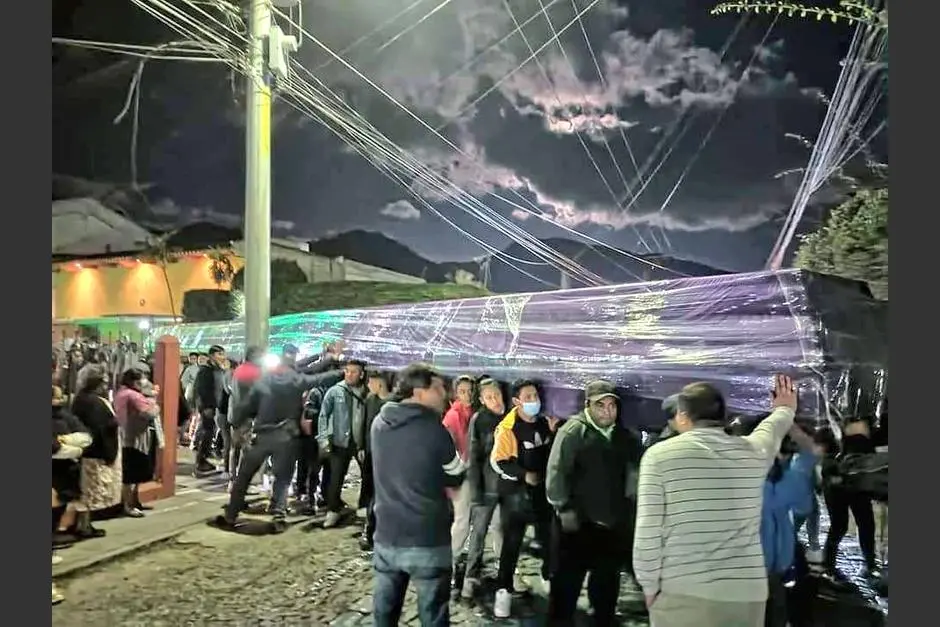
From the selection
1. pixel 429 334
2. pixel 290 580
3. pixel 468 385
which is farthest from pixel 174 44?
pixel 290 580

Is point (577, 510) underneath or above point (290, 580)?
above

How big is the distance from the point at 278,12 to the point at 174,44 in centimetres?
44

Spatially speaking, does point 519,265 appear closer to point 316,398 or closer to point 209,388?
point 316,398

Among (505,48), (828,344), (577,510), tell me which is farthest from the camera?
(505,48)

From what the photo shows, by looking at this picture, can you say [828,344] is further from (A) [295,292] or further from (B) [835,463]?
(A) [295,292]

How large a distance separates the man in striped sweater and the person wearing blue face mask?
0.36 meters

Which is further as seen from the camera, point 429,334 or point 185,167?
point 185,167

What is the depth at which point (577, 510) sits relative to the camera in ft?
8.41

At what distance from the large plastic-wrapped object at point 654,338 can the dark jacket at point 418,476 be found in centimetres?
22

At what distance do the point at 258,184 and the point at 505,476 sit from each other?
147 centimetres

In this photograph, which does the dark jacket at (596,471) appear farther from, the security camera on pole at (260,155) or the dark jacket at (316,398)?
the security camera on pole at (260,155)

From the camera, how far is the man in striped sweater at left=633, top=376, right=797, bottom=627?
234 centimetres

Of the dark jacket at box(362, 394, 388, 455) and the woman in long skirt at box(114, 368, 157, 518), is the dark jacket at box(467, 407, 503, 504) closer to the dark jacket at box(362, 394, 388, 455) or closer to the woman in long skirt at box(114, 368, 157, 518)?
the dark jacket at box(362, 394, 388, 455)

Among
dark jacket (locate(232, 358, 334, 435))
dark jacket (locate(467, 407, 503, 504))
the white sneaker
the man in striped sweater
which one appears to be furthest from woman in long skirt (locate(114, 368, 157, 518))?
the man in striped sweater
